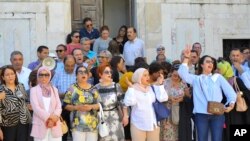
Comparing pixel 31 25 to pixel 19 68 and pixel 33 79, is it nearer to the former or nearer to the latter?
pixel 19 68

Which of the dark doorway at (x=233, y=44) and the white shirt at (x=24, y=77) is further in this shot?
the dark doorway at (x=233, y=44)

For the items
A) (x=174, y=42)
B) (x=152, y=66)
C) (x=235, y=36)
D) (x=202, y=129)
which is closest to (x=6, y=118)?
(x=152, y=66)

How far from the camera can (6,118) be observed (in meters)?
9.34

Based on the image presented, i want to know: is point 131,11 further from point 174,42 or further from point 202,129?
point 202,129

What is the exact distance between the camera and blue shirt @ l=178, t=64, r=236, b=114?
32.9ft

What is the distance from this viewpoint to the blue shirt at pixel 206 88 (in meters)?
10.0

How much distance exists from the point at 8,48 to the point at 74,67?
4057 millimetres

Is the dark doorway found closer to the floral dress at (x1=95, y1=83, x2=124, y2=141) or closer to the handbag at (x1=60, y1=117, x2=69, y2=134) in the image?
the floral dress at (x1=95, y1=83, x2=124, y2=141)

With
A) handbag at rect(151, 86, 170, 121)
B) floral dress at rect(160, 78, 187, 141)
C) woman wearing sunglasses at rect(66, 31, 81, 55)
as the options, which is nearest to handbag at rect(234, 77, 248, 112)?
floral dress at rect(160, 78, 187, 141)

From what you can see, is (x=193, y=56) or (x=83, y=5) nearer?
(x=193, y=56)

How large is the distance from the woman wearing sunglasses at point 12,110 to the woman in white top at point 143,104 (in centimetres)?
173

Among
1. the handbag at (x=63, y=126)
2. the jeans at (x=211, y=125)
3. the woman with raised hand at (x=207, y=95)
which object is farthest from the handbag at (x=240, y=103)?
the handbag at (x=63, y=126)

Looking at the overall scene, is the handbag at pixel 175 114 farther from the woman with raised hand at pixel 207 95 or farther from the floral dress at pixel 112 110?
the floral dress at pixel 112 110

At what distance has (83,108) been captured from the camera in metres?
9.44
